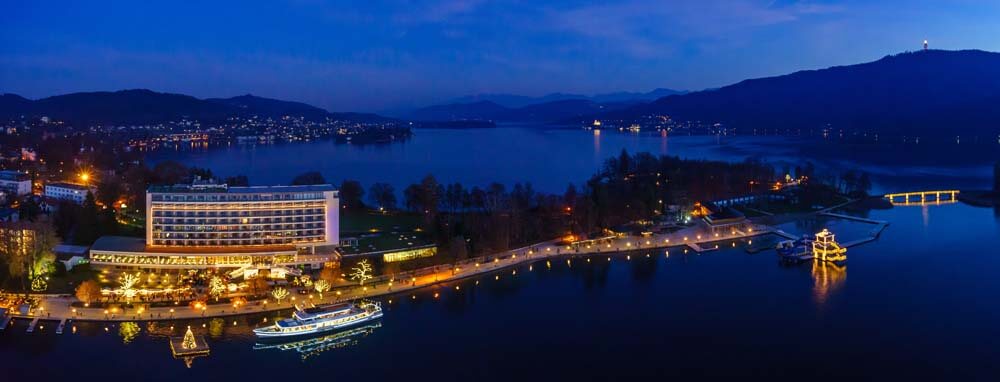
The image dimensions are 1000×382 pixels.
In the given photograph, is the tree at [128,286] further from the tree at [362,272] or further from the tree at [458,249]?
the tree at [458,249]

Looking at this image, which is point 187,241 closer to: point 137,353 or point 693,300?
point 137,353

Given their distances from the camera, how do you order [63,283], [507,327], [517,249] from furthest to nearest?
[517,249], [63,283], [507,327]

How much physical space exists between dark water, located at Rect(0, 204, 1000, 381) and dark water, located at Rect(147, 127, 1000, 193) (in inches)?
422

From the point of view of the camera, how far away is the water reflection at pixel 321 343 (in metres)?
7.67

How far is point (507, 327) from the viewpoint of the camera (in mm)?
8477

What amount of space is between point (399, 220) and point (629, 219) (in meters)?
4.51

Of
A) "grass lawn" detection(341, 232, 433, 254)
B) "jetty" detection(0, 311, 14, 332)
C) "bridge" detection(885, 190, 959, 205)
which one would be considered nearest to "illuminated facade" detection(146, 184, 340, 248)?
"grass lawn" detection(341, 232, 433, 254)

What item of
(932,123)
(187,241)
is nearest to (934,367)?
(187,241)

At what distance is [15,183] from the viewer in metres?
17.4

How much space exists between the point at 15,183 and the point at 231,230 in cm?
1034

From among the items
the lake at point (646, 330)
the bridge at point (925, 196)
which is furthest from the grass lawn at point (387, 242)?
the bridge at point (925, 196)

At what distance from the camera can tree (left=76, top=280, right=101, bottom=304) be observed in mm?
8438

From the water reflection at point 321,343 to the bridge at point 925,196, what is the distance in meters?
15.2

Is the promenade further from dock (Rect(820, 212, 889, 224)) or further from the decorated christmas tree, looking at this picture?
dock (Rect(820, 212, 889, 224))
